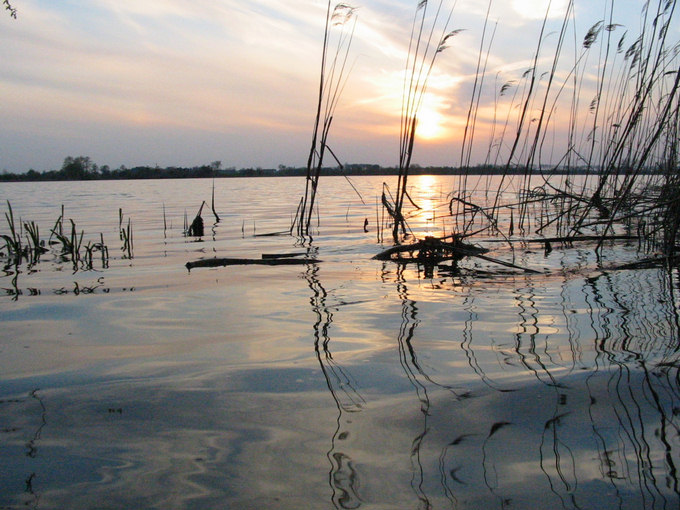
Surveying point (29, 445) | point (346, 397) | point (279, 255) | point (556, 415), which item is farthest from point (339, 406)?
point (279, 255)

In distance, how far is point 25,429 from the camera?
1.17 metres

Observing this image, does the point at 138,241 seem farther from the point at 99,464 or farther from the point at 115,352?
the point at 99,464

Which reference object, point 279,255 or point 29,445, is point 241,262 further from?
point 29,445

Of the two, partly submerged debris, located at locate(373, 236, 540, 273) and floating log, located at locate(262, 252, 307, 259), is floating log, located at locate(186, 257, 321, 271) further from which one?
partly submerged debris, located at locate(373, 236, 540, 273)

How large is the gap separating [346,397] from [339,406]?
0.06 metres

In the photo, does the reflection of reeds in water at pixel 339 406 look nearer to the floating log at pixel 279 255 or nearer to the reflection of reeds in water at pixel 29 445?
the reflection of reeds in water at pixel 29 445

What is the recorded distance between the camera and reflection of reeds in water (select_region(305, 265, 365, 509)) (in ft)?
3.01

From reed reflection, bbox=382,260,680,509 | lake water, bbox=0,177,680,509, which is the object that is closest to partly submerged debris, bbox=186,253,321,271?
lake water, bbox=0,177,680,509

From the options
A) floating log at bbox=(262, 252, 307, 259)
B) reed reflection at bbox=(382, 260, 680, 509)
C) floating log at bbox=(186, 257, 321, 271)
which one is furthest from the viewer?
floating log at bbox=(262, 252, 307, 259)

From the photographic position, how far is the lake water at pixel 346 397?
932mm

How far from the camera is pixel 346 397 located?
4.36ft

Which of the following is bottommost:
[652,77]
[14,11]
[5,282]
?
[5,282]

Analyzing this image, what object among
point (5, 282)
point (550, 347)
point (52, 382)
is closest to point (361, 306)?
point (550, 347)

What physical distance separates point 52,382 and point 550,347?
56.8 inches
